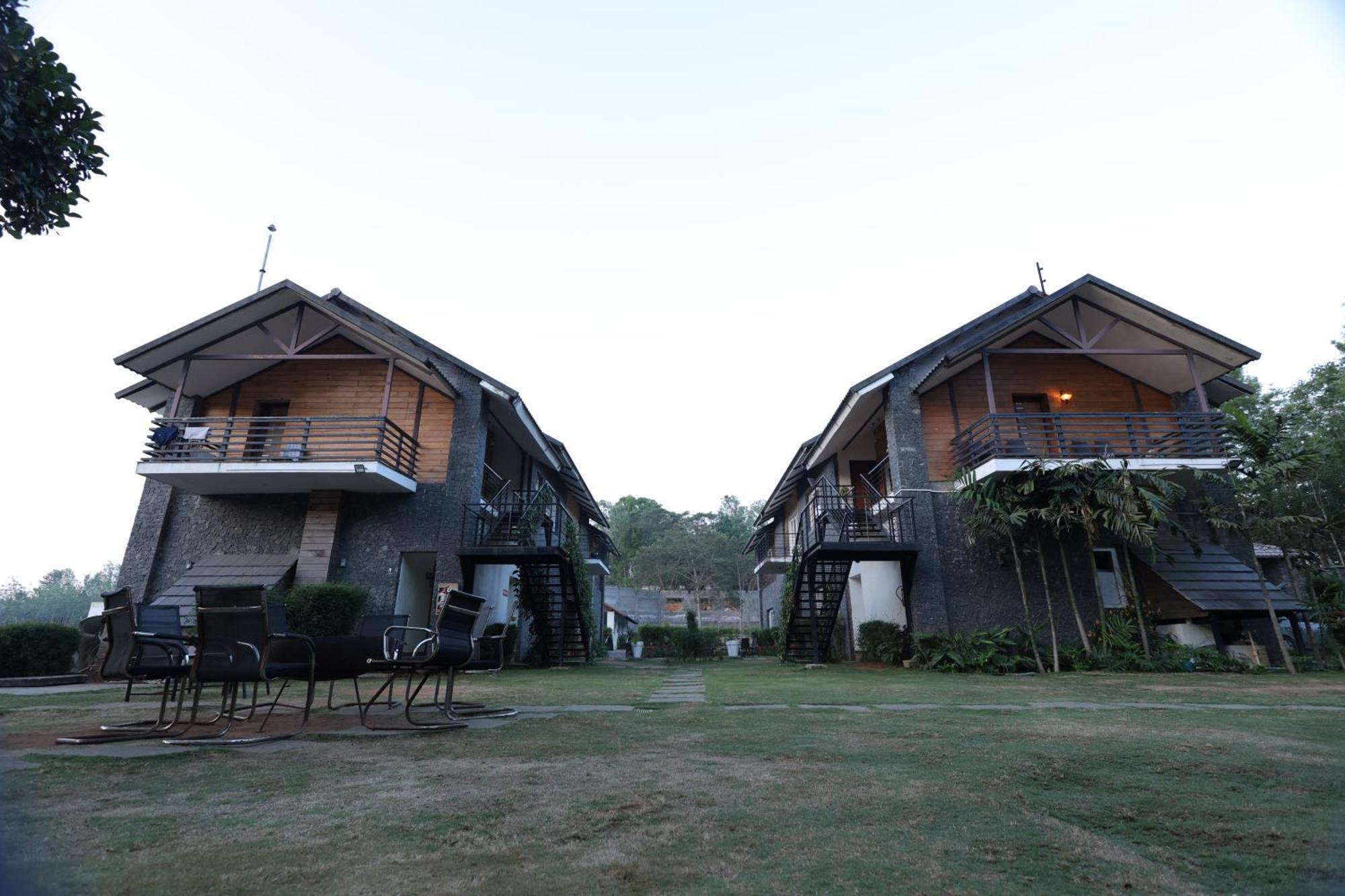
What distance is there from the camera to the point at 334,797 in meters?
2.50

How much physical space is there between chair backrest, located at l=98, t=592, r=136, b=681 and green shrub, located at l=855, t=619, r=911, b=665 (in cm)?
1249

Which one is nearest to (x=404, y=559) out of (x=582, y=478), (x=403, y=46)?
(x=582, y=478)

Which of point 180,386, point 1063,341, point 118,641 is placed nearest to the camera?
point 118,641

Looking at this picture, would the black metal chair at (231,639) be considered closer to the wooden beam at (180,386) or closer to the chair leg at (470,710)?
the chair leg at (470,710)

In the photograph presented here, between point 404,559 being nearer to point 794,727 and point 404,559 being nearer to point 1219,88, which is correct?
point 794,727

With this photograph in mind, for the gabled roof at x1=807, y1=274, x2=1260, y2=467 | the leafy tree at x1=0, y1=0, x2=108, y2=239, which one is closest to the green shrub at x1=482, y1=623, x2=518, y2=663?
the leafy tree at x1=0, y1=0, x2=108, y2=239

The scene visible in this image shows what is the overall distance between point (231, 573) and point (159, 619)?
876 centimetres

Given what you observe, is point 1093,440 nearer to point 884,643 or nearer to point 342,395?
point 884,643

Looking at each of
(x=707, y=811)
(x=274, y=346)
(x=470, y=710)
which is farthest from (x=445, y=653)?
(x=274, y=346)

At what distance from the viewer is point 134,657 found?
4.59 metres

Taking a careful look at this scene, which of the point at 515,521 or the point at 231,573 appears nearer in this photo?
the point at 231,573

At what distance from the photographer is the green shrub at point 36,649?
10.4 m

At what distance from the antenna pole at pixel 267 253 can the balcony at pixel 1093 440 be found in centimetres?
1830

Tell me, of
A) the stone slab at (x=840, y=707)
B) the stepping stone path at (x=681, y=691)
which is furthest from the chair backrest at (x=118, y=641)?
the stone slab at (x=840, y=707)
